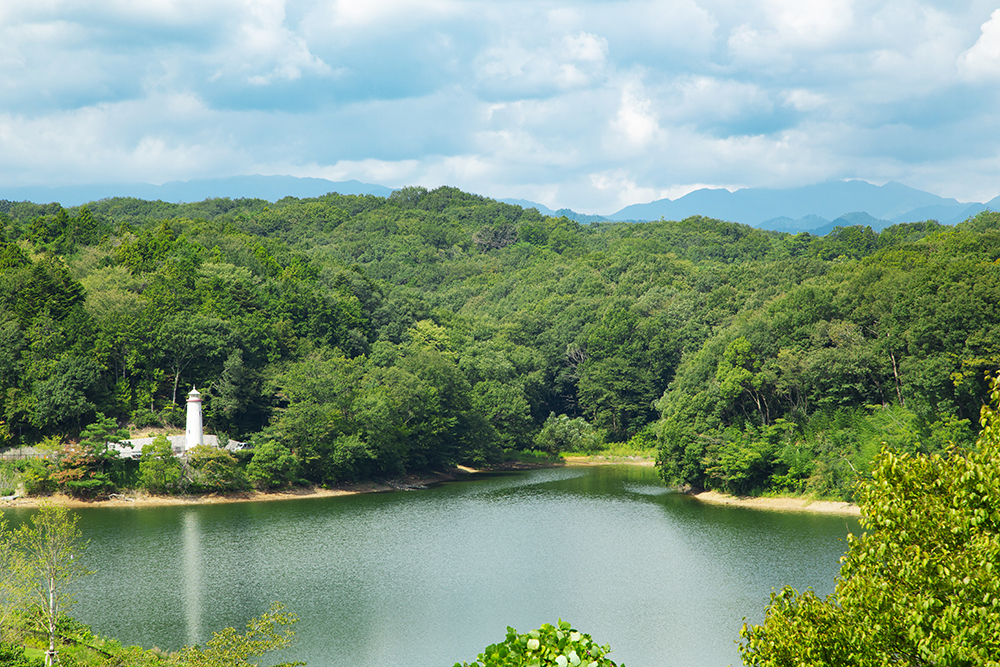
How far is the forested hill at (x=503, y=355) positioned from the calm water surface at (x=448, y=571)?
484cm

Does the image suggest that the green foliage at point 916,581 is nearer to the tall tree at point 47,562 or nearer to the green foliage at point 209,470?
the tall tree at point 47,562

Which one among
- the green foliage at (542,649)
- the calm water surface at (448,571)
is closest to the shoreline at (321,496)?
the calm water surface at (448,571)

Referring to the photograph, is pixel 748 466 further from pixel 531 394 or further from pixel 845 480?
pixel 531 394

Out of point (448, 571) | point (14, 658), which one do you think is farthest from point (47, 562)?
point (448, 571)

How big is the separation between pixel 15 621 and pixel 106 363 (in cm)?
3268

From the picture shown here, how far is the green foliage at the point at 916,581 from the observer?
23.6 feet

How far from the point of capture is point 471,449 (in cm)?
5425

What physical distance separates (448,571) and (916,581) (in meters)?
21.9

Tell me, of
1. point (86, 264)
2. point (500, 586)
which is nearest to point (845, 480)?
point (500, 586)

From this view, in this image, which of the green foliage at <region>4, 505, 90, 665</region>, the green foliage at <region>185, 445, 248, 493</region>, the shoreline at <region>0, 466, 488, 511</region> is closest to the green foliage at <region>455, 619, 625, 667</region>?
the green foliage at <region>4, 505, 90, 665</region>

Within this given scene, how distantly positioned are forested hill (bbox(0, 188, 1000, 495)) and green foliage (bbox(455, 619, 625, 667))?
34.4 metres

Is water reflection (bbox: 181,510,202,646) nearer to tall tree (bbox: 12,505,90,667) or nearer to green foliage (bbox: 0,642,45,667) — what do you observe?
tall tree (bbox: 12,505,90,667)

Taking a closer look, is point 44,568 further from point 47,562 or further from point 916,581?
point 916,581

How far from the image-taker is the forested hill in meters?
39.2
